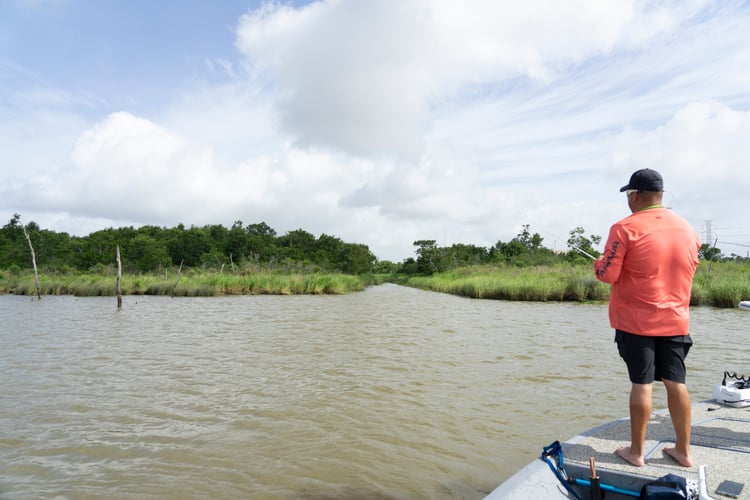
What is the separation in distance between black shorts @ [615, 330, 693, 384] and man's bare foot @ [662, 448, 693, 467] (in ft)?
1.32

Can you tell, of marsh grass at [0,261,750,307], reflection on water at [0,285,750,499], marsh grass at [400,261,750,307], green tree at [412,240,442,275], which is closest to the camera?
reflection on water at [0,285,750,499]

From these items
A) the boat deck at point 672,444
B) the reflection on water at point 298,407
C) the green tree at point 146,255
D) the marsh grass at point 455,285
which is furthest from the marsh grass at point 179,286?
the boat deck at point 672,444

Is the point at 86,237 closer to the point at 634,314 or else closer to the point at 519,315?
the point at 519,315

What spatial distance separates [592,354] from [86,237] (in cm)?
7120

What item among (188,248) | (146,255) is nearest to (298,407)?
(146,255)

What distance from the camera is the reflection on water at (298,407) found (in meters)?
3.71

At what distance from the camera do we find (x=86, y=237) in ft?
212

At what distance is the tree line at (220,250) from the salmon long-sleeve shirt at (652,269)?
1677 inches

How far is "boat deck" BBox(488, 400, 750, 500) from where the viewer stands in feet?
7.63

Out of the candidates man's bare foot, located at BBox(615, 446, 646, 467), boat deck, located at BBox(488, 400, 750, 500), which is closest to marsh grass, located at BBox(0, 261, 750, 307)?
boat deck, located at BBox(488, 400, 750, 500)

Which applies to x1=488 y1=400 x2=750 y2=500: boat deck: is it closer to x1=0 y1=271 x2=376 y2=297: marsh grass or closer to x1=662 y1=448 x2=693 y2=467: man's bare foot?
x1=662 y1=448 x2=693 y2=467: man's bare foot

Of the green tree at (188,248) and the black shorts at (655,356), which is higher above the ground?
the green tree at (188,248)

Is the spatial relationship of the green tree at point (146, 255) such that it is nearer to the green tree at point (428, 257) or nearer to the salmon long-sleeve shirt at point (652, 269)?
the green tree at point (428, 257)

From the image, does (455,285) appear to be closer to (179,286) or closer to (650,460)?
(179,286)
